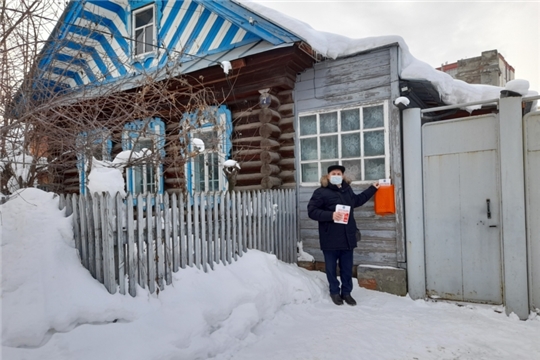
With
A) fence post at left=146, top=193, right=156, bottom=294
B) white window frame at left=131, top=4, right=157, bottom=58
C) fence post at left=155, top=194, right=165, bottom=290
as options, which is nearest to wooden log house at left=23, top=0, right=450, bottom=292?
white window frame at left=131, top=4, right=157, bottom=58

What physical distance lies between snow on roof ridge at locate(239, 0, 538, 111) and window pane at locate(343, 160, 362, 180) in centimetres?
159

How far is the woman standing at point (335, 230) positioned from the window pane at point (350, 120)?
1.27m

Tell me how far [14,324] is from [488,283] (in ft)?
17.6

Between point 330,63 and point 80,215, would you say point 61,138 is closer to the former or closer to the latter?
point 80,215

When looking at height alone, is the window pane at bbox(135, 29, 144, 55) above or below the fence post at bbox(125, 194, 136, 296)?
above

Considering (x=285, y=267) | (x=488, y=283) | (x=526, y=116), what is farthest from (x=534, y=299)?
(x=285, y=267)

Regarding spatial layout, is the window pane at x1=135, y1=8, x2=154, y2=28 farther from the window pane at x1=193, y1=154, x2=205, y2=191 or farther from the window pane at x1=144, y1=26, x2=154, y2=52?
the window pane at x1=193, y1=154, x2=205, y2=191

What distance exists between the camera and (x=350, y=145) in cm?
602

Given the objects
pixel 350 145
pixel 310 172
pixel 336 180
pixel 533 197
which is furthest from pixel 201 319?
pixel 533 197

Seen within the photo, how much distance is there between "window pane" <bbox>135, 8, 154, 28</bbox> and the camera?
8.46 meters

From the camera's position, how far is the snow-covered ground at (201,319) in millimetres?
2800

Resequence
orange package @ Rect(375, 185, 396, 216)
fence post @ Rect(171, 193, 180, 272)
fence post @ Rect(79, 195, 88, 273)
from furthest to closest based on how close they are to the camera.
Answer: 1. orange package @ Rect(375, 185, 396, 216)
2. fence post @ Rect(171, 193, 180, 272)
3. fence post @ Rect(79, 195, 88, 273)

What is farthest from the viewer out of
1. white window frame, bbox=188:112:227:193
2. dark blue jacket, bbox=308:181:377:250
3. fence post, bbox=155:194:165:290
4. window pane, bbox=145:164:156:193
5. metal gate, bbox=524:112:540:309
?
window pane, bbox=145:164:156:193

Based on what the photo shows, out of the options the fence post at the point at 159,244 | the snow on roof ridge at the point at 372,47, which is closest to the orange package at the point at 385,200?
the snow on roof ridge at the point at 372,47
